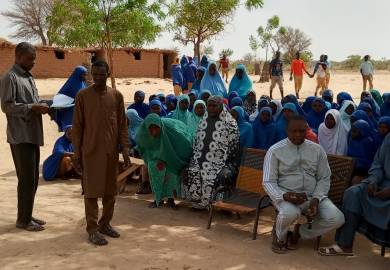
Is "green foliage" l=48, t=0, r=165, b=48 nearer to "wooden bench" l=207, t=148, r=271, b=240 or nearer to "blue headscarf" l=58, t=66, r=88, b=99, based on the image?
"blue headscarf" l=58, t=66, r=88, b=99

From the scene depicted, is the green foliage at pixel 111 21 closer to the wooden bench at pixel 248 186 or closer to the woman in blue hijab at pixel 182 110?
the woman in blue hijab at pixel 182 110

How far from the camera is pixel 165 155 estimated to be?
637 cm

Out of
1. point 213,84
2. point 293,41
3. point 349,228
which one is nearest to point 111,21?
point 213,84

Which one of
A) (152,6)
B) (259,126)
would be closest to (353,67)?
(152,6)

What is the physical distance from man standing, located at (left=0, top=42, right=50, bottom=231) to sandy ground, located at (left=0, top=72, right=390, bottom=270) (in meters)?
0.61

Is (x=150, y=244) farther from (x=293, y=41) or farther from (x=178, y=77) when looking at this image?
(x=293, y=41)

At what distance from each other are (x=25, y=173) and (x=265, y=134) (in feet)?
10.2

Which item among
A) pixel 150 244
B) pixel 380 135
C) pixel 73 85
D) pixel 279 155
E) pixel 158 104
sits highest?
pixel 73 85

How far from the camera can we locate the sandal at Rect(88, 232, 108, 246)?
4977mm

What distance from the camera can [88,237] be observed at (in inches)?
205

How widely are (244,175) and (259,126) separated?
97cm

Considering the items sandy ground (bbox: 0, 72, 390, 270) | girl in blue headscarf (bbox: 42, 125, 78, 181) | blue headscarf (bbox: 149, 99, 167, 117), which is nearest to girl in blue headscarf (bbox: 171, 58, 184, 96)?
blue headscarf (bbox: 149, 99, 167, 117)

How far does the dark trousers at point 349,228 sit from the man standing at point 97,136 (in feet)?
7.62

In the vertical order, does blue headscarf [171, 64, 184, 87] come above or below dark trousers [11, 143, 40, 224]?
above
